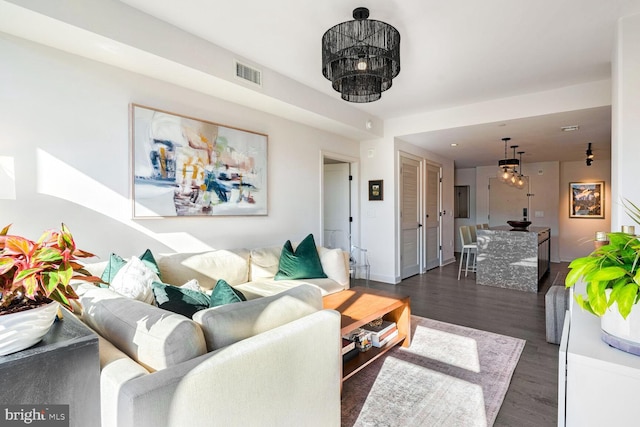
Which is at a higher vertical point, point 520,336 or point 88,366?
point 88,366

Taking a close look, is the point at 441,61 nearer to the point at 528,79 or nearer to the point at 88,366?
the point at 528,79

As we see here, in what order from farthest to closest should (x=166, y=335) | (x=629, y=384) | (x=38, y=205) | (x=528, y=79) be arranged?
(x=528, y=79)
(x=38, y=205)
(x=166, y=335)
(x=629, y=384)

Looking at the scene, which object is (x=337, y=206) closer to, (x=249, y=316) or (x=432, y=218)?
(x=432, y=218)

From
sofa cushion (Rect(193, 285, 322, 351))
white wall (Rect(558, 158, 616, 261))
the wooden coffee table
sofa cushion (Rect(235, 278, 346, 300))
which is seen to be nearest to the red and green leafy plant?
sofa cushion (Rect(193, 285, 322, 351))

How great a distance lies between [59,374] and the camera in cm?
94

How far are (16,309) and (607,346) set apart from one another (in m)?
1.71

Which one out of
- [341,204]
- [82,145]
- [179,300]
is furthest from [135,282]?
[341,204]

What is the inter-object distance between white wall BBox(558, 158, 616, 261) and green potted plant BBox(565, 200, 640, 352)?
787cm

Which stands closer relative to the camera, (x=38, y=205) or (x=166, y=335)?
(x=166, y=335)

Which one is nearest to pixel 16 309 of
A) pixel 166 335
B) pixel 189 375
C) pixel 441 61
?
pixel 166 335

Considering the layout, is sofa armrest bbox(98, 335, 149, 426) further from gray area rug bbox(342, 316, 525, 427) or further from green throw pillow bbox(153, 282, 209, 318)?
gray area rug bbox(342, 316, 525, 427)

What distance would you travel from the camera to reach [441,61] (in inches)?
128

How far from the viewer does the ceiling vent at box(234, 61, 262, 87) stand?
3.15 m

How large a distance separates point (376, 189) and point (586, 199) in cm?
544
